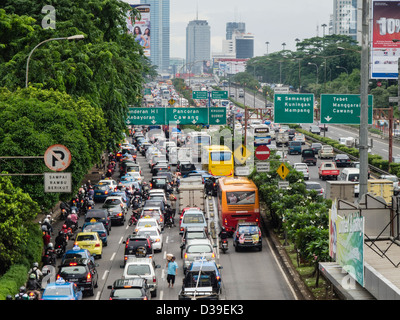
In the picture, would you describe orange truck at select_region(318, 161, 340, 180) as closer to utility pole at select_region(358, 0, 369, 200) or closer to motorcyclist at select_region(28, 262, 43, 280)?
motorcyclist at select_region(28, 262, 43, 280)

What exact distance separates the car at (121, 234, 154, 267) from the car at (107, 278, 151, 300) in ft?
26.1

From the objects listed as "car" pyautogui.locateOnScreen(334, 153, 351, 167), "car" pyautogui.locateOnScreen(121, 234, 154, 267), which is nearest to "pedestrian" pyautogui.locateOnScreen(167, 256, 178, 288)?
"car" pyautogui.locateOnScreen(121, 234, 154, 267)

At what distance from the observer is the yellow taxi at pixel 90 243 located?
3447 cm

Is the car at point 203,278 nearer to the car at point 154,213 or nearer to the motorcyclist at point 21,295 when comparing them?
the motorcyclist at point 21,295

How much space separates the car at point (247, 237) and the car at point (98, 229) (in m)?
6.28

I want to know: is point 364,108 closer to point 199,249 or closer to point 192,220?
point 199,249

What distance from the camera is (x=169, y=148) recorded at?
77.6 metres

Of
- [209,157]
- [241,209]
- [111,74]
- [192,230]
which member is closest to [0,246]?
[192,230]

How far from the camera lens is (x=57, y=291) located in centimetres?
2372

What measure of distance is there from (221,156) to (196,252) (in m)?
29.1

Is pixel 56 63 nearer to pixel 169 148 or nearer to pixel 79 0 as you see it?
pixel 79 0

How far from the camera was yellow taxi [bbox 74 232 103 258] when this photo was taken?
34.5 meters

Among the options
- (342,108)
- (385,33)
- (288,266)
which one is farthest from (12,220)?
(385,33)

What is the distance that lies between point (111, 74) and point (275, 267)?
20181 mm
